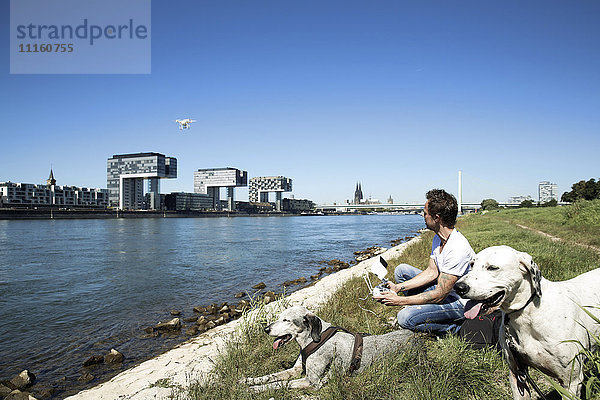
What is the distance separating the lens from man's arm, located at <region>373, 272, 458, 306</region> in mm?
4017

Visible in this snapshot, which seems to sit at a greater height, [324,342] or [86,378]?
[324,342]

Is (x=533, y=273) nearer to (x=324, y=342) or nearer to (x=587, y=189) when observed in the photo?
(x=324, y=342)

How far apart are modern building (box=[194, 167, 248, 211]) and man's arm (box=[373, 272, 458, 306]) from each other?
185 metres

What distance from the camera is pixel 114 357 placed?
7512 millimetres

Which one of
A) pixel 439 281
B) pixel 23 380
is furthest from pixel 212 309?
pixel 439 281

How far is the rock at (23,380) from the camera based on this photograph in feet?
21.2

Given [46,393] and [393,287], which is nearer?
[393,287]

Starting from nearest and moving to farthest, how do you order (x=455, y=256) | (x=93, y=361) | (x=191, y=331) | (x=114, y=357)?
(x=455, y=256), (x=93, y=361), (x=114, y=357), (x=191, y=331)

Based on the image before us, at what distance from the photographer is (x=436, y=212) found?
4.31m

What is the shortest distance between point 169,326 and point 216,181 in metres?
187

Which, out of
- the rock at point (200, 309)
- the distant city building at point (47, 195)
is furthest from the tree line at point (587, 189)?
the distant city building at point (47, 195)

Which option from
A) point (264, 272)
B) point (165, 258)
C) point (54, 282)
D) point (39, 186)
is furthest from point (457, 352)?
point (39, 186)

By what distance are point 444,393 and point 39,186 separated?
549 feet

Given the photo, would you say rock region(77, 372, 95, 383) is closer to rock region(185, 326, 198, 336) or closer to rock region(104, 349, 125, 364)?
rock region(104, 349, 125, 364)
